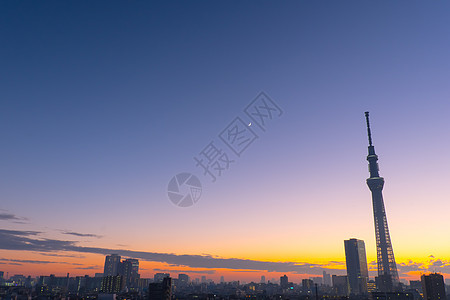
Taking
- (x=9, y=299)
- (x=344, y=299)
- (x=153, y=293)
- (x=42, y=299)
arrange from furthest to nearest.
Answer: (x=344, y=299) → (x=153, y=293) → (x=42, y=299) → (x=9, y=299)

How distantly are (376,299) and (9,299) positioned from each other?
574ft

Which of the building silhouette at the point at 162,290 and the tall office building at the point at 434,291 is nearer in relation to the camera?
the building silhouette at the point at 162,290

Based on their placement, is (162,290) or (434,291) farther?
(434,291)

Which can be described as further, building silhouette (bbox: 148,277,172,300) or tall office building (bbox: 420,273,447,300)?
tall office building (bbox: 420,273,447,300)

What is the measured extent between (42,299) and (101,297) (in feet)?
63.1

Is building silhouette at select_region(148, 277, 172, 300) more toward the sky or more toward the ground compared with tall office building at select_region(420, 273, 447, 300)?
more toward the sky

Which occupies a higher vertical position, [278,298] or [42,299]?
[42,299]

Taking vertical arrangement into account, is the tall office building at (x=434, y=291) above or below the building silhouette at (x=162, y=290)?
below

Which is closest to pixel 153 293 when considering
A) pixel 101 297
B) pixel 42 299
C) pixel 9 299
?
pixel 101 297

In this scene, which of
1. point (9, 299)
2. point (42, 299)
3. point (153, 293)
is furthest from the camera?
point (153, 293)

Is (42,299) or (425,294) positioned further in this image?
(425,294)

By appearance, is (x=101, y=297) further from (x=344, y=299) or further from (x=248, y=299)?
(x=344, y=299)

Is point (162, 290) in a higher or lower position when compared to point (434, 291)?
higher

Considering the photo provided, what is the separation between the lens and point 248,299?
19012 cm
